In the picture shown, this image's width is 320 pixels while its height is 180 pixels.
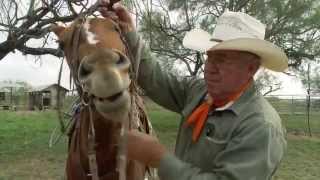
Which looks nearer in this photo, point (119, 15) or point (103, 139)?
point (103, 139)

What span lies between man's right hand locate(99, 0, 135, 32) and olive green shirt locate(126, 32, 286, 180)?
0.17 feet

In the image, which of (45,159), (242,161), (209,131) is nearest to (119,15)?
(209,131)

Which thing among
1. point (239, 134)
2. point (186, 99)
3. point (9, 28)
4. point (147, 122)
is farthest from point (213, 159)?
point (9, 28)

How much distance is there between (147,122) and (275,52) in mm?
1166

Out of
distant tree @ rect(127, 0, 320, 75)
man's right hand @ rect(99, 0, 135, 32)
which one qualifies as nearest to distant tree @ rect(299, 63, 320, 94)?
distant tree @ rect(127, 0, 320, 75)

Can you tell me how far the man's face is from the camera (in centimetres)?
214

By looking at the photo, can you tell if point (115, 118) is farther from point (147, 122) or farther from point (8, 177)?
point (8, 177)

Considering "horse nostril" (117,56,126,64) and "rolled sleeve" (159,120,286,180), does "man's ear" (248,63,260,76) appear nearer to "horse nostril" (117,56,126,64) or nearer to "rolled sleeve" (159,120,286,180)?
"rolled sleeve" (159,120,286,180)

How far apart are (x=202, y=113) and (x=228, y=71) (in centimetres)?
25

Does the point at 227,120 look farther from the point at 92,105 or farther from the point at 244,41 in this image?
the point at 92,105

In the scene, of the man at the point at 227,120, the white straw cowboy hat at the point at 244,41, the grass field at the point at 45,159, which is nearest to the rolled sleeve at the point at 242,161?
the man at the point at 227,120

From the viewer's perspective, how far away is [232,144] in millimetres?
1987

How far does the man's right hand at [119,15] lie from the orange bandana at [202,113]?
58 centimetres

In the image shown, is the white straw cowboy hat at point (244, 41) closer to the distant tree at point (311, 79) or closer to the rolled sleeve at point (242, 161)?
the rolled sleeve at point (242, 161)
